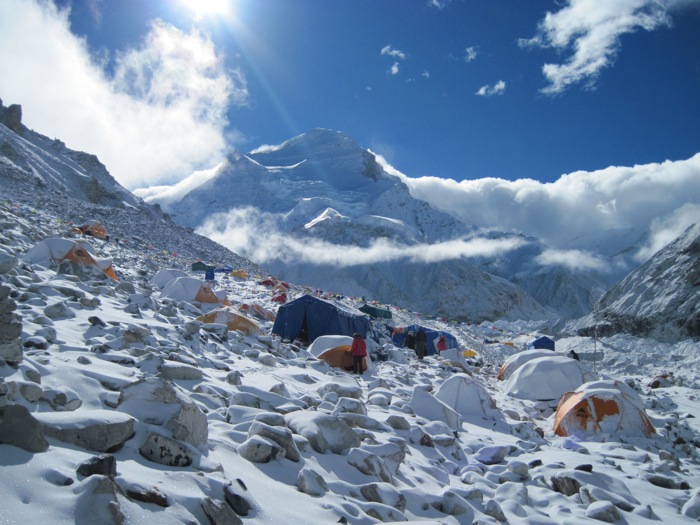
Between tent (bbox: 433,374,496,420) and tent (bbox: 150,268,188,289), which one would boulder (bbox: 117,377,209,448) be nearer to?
tent (bbox: 433,374,496,420)

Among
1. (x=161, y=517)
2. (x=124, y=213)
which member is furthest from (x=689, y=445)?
(x=124, y=213)

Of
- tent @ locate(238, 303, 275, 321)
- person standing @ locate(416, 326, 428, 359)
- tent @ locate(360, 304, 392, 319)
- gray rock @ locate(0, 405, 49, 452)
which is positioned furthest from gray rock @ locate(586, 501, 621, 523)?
tent @ locate(360, 304, 392, 319)

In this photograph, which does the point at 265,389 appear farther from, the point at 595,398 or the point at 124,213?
the point at 124,213

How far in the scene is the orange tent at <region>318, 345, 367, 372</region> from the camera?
1279 cm

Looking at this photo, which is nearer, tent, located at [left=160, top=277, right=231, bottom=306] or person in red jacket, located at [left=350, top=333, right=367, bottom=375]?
person in red jacket, located at [left=350, top=333, right=367, bottom=375]

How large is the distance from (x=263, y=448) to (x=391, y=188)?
143m

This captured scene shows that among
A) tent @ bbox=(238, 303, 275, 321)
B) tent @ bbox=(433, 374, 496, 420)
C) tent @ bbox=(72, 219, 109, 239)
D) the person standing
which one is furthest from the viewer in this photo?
tent @ bbox=(72, 219, 109, 239)

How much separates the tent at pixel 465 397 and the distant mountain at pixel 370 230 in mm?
82397

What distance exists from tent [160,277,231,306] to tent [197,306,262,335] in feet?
15.1

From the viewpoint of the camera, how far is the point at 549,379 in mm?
13047

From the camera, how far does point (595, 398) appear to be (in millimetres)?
9367

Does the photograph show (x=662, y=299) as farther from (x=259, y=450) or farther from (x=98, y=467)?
(x=98, y=467)

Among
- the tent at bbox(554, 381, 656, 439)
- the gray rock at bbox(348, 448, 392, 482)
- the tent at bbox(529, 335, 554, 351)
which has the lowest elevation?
the gray rock at bbox(348, 448, 392, 482)

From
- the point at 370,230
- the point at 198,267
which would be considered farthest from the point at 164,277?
the point at 370,230
